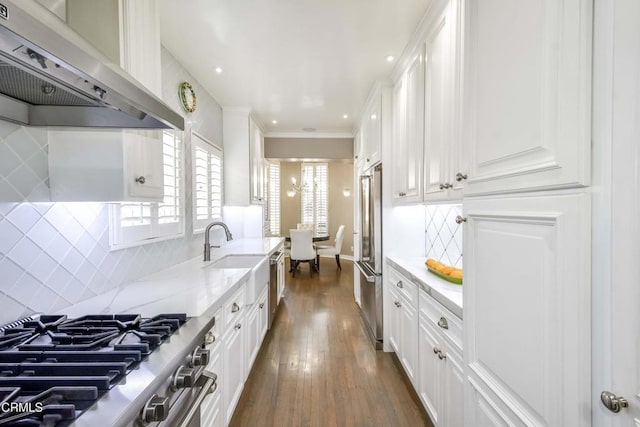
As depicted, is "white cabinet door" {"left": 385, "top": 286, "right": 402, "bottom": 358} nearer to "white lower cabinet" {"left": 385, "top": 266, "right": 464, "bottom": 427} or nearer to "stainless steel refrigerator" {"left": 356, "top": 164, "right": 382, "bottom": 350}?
"white lower cabinet" {"left": 385, "top": 266, "right": 464, "bottom": 427}

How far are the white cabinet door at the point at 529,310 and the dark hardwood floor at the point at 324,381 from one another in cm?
109

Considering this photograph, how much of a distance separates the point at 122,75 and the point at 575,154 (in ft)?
4.11

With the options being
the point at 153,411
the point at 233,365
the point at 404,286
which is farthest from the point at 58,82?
the point at 404,286

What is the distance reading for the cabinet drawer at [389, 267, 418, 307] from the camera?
1.94 m

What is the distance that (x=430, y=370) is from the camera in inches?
66.1

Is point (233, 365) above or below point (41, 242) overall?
below

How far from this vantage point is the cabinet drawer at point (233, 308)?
61.9 inches

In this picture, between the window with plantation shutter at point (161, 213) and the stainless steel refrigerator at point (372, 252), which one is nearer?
the window with plantation shutter at point (161, 213)

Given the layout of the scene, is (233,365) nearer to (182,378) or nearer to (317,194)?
(182,378)

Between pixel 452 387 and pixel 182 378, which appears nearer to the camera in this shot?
pixel 182 378

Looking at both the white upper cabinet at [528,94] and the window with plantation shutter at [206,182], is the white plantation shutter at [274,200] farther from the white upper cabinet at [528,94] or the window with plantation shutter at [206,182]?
the white upper cabinet at [528,94]

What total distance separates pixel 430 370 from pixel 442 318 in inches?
17.8

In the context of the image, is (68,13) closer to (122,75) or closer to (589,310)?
(122,75)

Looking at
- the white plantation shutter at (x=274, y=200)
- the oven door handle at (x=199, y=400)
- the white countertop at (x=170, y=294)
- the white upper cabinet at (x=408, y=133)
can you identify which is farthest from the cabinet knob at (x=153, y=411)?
the white plantation shutter at (x=274, y=200)
